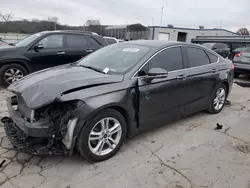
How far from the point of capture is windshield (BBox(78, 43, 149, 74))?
3225 millimetres

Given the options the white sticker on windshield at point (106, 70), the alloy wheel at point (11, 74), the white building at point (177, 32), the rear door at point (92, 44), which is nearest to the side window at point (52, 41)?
the rear door at point (92, 44)

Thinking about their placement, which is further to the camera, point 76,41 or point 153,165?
point 76,41

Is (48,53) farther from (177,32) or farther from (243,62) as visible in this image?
(177,32)

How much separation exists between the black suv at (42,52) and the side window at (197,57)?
395 cm

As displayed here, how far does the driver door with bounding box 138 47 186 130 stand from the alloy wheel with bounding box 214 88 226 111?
4.23ft

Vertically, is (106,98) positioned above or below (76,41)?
below

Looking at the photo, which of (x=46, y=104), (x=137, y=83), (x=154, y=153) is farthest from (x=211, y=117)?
(x=46, y=104)

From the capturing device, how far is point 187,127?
4.05 metres

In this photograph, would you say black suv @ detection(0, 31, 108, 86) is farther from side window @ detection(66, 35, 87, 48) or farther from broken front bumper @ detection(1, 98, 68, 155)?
broken front bumper @ detection(1, 98, 68, 155)

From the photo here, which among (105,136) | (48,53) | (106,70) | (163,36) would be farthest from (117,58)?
(163,36)

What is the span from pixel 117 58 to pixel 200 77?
64.5 inches

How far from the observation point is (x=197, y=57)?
4.15m

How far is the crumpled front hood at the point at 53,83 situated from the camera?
2525 mm

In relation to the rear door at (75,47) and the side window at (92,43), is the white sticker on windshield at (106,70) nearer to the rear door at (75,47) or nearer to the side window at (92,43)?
the rear door at (75,47)
